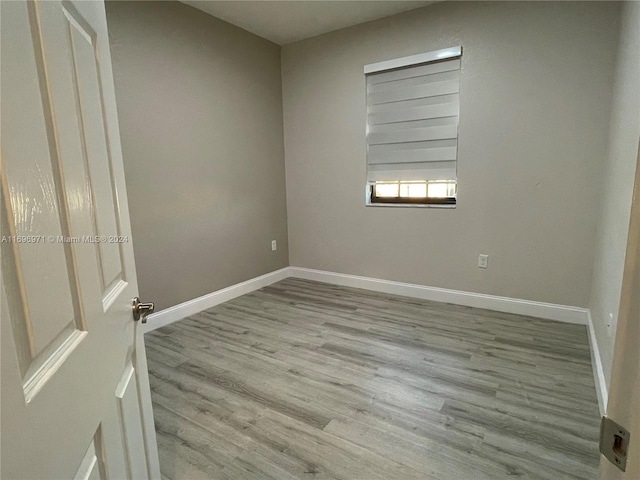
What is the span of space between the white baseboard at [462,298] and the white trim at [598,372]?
221 mm

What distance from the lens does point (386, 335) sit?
2.69 metres

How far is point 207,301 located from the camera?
3355 millimetres

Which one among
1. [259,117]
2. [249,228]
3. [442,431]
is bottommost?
[442,431]

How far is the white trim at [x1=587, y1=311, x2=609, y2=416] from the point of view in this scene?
1.75 meters

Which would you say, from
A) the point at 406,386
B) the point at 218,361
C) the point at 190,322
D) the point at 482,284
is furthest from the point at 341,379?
the point at 482,284

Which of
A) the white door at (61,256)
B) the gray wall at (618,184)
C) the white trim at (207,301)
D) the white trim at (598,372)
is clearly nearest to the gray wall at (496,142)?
the gray wall at (618,184)

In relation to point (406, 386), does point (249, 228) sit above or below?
above

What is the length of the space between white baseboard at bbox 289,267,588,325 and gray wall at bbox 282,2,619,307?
0.21 ft

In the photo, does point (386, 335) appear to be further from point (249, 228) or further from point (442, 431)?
point (249, 228)

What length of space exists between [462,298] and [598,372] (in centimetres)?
132

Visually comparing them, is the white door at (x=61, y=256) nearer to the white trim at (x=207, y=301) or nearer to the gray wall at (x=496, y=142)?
the white trim at (x=207, y=301)

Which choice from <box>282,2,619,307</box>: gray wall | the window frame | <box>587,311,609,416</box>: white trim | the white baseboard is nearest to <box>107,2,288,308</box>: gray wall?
<box>282,2,619,307</box>: gray wall

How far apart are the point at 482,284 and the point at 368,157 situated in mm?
1690

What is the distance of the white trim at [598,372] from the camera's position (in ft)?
5.73
